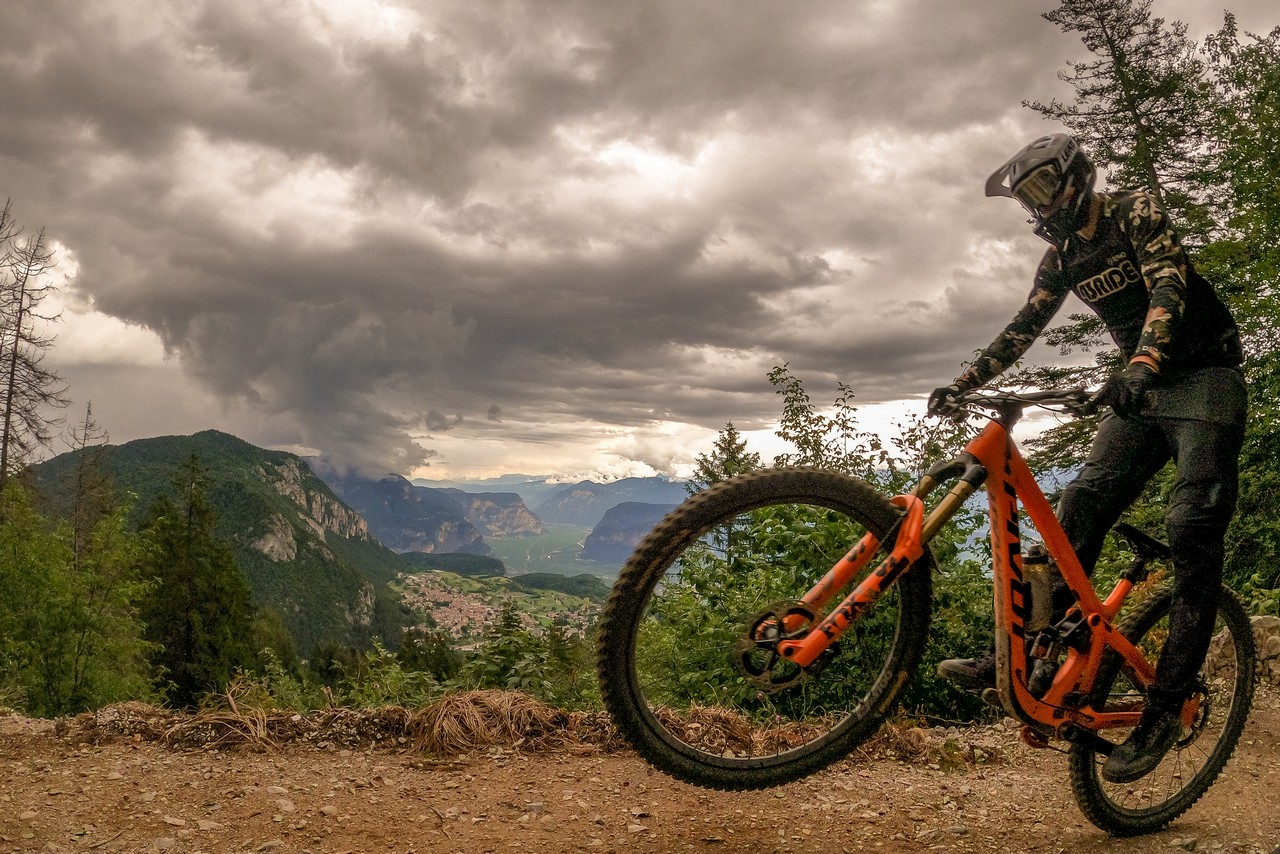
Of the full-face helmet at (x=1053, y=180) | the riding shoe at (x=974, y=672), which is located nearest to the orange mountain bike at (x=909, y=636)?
the riding shoe at (x=974, y=672)

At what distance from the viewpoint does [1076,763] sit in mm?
3465

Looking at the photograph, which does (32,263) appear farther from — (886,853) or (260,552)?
(260,552)

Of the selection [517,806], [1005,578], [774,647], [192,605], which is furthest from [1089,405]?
[192,605]

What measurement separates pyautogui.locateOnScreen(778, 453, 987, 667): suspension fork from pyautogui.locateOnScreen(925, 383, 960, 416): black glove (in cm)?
27

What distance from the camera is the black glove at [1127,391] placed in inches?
108

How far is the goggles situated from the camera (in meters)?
3.27

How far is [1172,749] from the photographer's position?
354 centimetres

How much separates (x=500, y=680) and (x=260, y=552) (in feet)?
564

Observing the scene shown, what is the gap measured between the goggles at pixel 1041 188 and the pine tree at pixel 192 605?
4098 cm

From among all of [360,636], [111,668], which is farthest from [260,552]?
[111,668]

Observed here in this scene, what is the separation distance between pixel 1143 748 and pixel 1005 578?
1.21 metres

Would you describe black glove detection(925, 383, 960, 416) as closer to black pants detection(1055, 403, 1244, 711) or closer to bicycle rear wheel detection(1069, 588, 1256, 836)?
black pants detection(1055, 403, 1244, 711)

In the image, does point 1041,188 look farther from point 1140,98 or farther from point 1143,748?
point 1140,98

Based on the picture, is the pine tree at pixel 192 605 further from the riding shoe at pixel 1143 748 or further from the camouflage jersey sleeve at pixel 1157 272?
the camouflage jersey sleeve at pixel 1157 272
